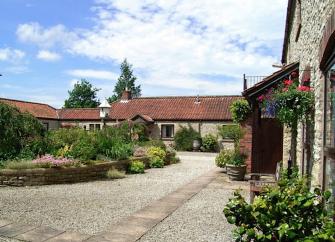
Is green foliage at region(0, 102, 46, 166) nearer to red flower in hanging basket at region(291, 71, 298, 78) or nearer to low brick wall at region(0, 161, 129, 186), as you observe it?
low brick wall at region(0, 161, 129, 186)

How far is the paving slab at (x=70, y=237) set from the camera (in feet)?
17.5

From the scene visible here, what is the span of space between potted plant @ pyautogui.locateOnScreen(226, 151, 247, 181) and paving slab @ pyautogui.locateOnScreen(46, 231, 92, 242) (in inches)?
285

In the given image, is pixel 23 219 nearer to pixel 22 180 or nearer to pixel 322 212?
pixel 22 180

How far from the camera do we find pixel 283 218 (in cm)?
327

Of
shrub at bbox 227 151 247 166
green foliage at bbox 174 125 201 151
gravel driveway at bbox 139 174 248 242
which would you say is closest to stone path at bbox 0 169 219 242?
gravel driveway at bbox 139 174 248 242

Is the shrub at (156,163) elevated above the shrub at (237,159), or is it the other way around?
the shrub at (237,159)

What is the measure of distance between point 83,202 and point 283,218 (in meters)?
5.77

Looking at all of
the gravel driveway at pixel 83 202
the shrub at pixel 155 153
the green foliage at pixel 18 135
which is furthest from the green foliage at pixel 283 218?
the shrub at pixel 155 153

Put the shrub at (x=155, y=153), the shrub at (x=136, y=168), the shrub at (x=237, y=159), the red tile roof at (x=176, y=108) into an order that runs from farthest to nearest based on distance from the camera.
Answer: the red tile roof at (x=176, y=108)
the shrub at (x=155, y=153)
the shrub at (x=136, y=168)
the shrub at (x=237, y=159)

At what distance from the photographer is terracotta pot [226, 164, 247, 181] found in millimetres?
11906

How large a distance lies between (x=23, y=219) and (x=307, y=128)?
545 centimetres

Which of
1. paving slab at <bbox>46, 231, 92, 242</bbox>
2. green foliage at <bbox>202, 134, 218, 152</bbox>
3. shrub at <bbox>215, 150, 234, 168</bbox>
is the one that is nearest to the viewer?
paving slab at <bbox>46, 231, 92, 242</bbox>

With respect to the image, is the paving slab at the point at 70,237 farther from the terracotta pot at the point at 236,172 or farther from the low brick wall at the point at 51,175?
the terracotta pot at the point at 236,172

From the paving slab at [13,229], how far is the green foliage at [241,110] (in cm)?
840
